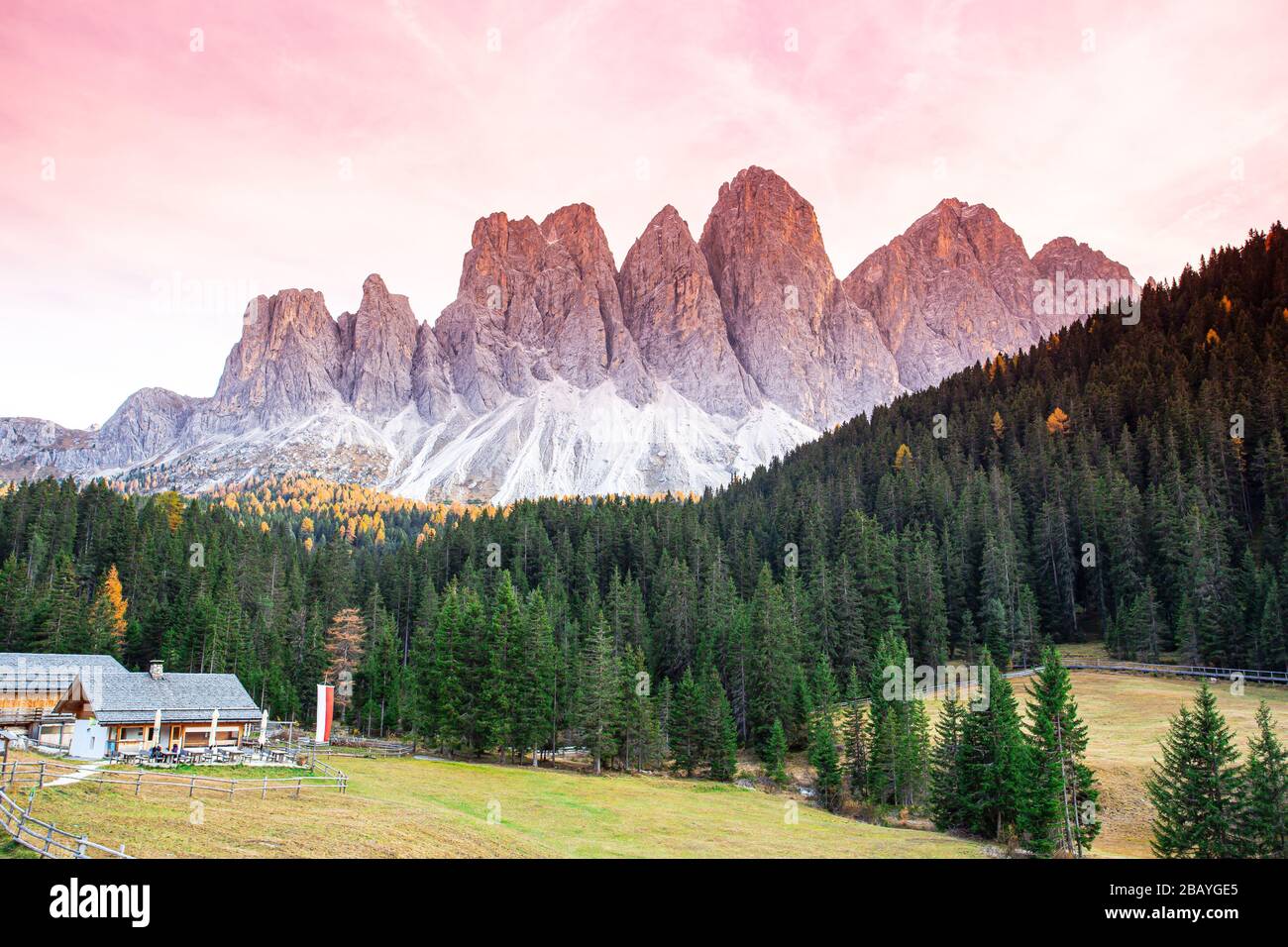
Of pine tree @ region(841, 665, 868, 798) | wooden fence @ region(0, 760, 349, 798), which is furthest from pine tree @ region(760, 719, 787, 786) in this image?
wooden fence @ region(0, 760, 349, 798)

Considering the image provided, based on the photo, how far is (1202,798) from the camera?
105 feet

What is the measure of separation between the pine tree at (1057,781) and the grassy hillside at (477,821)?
10.3ft

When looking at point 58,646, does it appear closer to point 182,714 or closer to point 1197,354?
point 182,714

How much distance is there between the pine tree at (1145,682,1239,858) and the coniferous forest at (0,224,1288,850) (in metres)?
4.28

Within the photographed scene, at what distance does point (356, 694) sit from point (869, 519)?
60.3 m

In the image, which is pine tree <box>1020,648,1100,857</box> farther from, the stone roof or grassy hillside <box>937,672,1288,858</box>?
the stone roof

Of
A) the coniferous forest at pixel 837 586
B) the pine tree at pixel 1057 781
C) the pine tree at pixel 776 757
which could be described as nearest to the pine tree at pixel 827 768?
the coniferous forest at pixel 837 586

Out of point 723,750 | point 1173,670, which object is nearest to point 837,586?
point 1173,670

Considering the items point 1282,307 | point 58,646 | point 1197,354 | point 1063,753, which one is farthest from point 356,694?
point 1282,307

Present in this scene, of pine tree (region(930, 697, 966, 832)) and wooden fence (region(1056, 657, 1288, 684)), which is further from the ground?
wooden fence (region(1056, 657, 1288, 684))

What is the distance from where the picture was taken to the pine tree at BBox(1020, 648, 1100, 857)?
36312mm

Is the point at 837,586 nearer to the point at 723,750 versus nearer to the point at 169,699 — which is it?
the point at 723,750

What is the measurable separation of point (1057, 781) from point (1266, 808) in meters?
7.85

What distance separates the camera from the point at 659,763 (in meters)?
64.9
